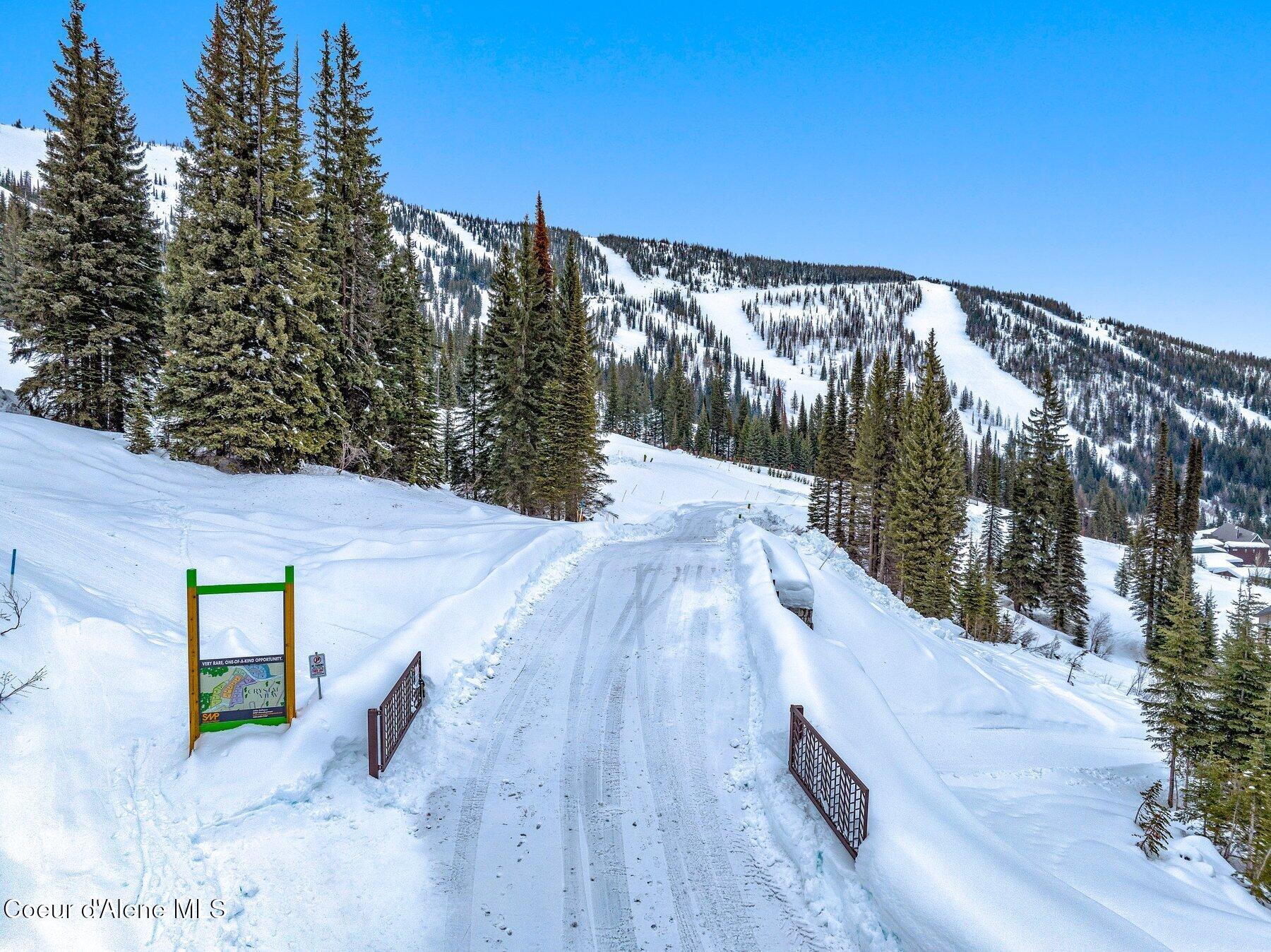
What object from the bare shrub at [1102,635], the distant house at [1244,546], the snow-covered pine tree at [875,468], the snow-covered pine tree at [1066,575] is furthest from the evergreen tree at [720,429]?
the distant house at [1244,546]

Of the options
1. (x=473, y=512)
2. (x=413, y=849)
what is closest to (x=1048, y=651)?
(x=473, y=512)

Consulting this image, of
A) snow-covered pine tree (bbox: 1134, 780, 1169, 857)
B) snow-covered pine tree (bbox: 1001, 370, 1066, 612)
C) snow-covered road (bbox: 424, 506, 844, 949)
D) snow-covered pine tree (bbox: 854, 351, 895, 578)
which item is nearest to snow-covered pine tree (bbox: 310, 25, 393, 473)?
snow-covered road (bbox: 424, 506, 844, 949)

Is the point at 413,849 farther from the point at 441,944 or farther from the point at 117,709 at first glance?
the point at 117,709

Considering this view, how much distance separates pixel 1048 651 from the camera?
3155 cm

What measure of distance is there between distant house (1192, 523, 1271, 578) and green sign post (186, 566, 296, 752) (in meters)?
130

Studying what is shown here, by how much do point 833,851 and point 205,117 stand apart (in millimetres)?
25362

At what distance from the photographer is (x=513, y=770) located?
791 centimetres

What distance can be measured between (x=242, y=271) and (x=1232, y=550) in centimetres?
15070

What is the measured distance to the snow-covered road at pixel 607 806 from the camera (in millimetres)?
5543

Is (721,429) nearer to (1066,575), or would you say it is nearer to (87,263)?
(1066,575)

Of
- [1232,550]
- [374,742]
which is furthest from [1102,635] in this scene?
[1232,550]

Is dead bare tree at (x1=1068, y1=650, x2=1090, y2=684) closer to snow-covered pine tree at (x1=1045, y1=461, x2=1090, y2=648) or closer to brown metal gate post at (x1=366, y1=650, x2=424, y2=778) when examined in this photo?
snow-covered pine tree at (x1=1045, y1=461, x2=1090, y2=648)

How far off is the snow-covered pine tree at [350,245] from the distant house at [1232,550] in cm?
12546

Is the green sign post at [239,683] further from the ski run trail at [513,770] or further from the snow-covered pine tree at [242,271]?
the snow-covered pine tree at [242,271]
